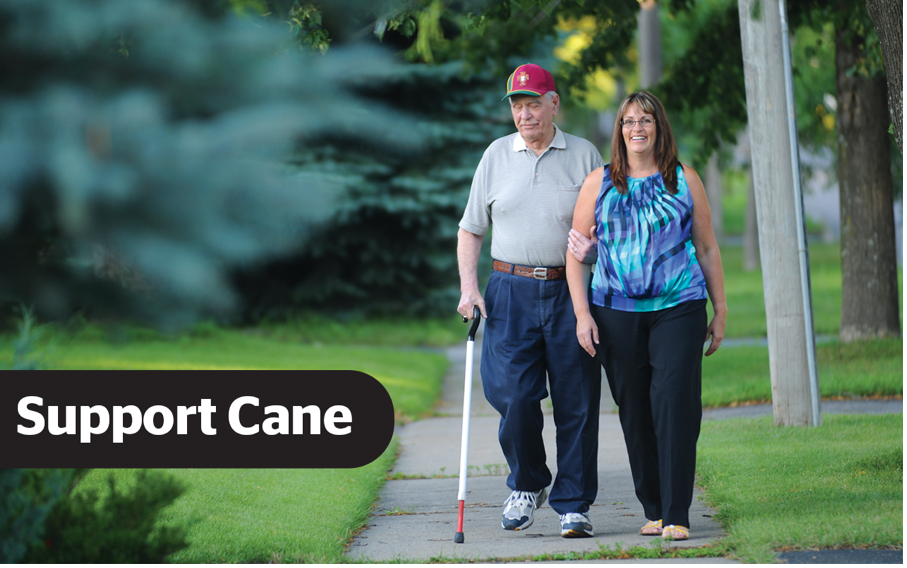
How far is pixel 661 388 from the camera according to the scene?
3.77 meters

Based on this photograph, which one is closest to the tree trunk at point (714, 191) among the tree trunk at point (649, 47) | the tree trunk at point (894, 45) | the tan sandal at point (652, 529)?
the tree trunk at point (649, 47)

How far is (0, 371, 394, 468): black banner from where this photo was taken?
2.58 meters

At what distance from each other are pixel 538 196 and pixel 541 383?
80cm

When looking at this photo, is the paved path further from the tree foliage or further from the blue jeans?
the tree foliage

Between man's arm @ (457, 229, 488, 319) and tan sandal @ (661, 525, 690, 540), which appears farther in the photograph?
man's arm @ (457, 229, 488, 319)

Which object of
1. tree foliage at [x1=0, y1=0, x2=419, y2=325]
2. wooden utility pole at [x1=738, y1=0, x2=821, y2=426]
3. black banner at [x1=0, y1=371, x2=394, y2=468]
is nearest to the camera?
tree foliage at [x1=0, y1=0, x2=419, y2=325]

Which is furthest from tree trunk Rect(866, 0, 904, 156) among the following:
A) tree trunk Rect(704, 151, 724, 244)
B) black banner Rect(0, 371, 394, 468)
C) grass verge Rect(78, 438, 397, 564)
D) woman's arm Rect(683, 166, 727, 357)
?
tree trunk Rect(704, 151, 724, 244)

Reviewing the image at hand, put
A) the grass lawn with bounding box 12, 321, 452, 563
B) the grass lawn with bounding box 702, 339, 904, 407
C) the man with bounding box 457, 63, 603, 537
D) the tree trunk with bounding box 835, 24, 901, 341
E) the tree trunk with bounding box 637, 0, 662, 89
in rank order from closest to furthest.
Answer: the grass lawn with bounding box 12, 321, 452, 563 < the man with bounding box 457, 63, 603, 537 < the grass lawn with bounding box 702, 339, 904, 407 < the tree trunk with bounding box 835, 24, 901, 341 < the tree trunk with bounding box 637, 0, 662, 89

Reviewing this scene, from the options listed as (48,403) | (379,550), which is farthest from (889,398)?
(48,403)

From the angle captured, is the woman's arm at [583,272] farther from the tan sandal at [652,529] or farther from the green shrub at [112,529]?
the green shrub at [112,529]

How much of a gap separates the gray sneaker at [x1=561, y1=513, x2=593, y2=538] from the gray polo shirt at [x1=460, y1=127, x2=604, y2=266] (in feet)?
3.42

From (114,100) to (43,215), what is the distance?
0.21 meters

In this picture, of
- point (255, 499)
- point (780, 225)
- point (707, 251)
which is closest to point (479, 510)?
point (255, 499)

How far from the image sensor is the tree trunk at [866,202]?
9.42 m
